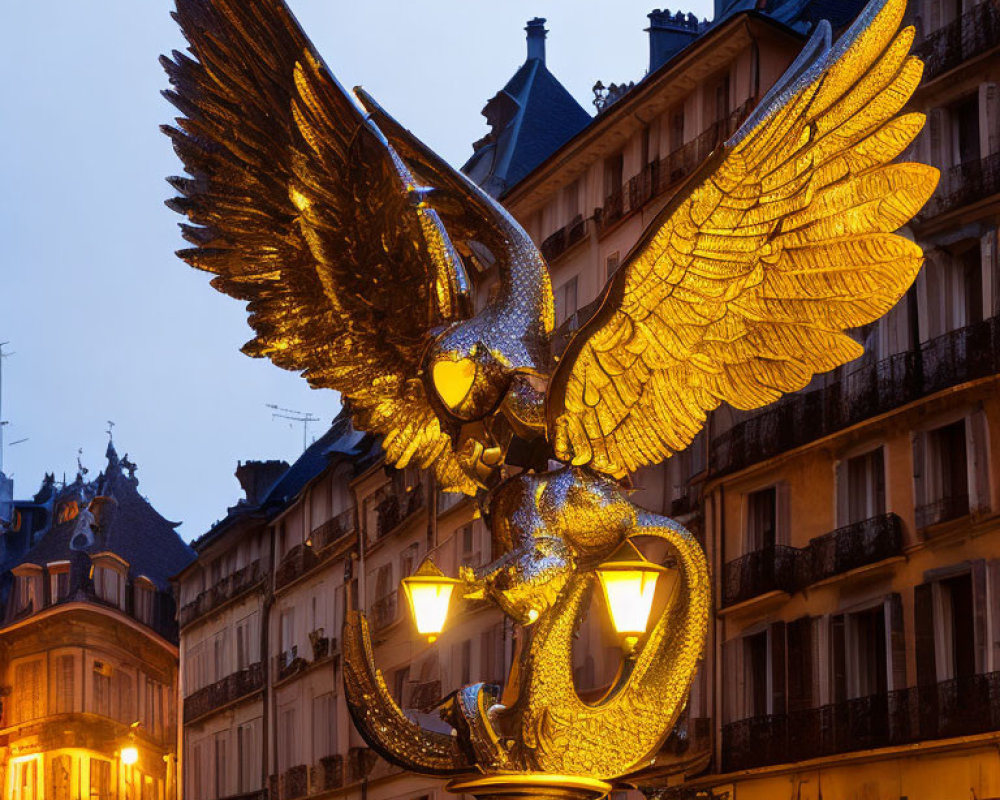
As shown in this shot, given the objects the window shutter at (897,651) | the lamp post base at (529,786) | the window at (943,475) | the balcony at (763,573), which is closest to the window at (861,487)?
the balcony at (763,573)

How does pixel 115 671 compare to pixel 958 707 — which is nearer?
pixel 958 707

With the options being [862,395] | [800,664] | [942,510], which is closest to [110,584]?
[800,664]

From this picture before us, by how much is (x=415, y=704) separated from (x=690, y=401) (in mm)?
34565

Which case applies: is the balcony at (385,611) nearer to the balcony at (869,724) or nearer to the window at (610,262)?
the window at (610,262)

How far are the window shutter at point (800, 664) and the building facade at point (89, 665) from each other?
42691 millimetres

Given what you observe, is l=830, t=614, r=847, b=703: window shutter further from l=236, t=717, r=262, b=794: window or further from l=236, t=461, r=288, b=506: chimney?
l=236, t=461, r=288, b=506: chimney

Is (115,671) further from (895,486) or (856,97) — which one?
(856,97)

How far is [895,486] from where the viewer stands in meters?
30.8

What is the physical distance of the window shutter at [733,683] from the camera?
34.0 m

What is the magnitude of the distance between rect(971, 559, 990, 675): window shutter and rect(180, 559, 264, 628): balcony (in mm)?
36301

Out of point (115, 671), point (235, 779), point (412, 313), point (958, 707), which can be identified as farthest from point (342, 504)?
point (412, 313)

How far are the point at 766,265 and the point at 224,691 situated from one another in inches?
2134

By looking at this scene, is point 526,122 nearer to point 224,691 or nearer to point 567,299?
point 567,299

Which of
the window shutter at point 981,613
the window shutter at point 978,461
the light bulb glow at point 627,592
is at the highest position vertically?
the window shutter at point 978,461
